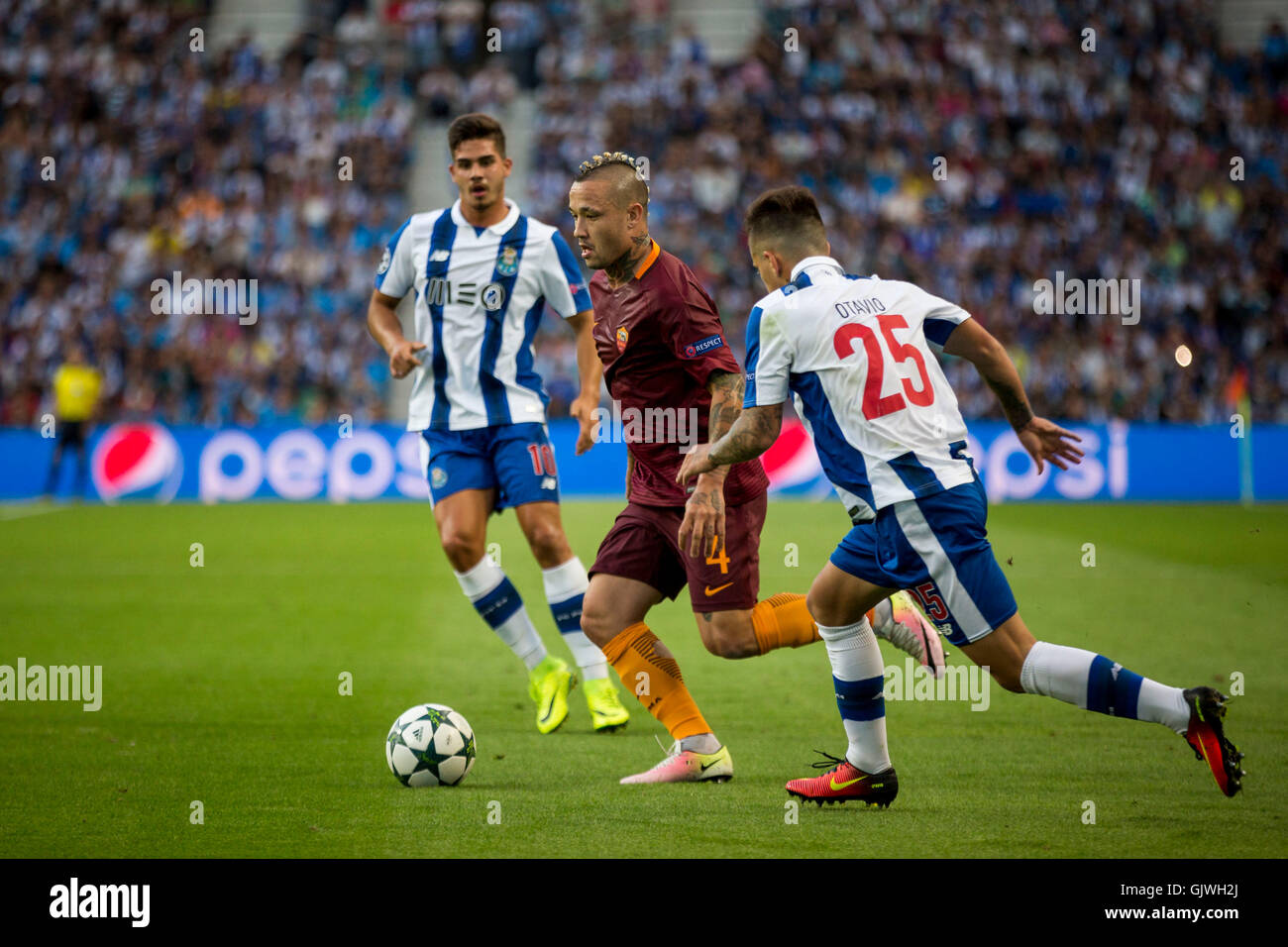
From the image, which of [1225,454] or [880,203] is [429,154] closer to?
[880,203]

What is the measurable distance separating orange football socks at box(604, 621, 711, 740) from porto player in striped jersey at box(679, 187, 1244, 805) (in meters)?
0.71

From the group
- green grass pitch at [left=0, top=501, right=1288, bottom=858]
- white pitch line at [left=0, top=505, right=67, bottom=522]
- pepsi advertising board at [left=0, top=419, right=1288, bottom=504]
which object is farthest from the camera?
pepsi advertising board at [left=0, top=419, right=1288, bottom=504]

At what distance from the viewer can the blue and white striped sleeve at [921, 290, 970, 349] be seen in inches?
192

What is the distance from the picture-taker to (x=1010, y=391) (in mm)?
4969

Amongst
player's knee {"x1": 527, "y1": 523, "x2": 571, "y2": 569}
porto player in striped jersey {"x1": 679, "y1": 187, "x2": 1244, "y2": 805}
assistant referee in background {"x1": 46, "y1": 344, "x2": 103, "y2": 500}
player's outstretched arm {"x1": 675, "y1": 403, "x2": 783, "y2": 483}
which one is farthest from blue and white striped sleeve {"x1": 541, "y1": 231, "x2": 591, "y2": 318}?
assistant referee in background {"x1": 46, "y1": 344, "x2": 103, "y2": 500}

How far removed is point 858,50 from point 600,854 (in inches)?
911

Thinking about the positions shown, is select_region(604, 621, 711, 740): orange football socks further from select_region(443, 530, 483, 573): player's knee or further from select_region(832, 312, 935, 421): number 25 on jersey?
select_region(832, 312, 935, 421): number 25 on jersey

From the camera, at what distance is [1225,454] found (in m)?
19.5

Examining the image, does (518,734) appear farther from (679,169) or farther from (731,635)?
(679,169)

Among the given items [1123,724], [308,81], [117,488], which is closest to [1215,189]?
[308,81]

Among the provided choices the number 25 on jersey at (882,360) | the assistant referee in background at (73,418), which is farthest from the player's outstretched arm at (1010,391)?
the assistant referee in background at (73,418)

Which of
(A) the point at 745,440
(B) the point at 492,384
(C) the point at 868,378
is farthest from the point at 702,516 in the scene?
(B) the point at 492,384

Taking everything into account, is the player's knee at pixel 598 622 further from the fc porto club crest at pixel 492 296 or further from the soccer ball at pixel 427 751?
the fc porto club crest at pixel 492 296

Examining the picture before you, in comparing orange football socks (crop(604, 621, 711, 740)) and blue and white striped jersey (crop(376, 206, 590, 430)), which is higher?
blue and white striped jersey (crop(376, 206, 590, 430))
